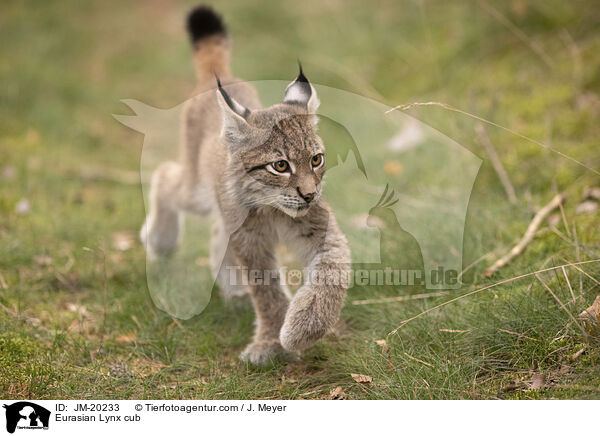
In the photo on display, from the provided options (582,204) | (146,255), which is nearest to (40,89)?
(146,255)

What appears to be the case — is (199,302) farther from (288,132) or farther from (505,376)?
(505,376)

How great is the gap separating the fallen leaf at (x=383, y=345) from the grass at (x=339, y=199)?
0.04 m

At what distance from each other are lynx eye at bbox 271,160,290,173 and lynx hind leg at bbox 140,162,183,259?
1645 millimetres

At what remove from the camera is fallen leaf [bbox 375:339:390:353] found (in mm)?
3215

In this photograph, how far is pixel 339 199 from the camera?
5.29 meters

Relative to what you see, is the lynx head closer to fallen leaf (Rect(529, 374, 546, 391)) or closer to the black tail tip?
fallen leaf (Rect(529, 374, 546, 391))

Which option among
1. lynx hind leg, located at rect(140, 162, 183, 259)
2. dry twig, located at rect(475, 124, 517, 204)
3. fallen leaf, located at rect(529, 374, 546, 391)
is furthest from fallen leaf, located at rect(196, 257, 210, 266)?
fallen leaf, located at rect(529, 374, 546, 391)

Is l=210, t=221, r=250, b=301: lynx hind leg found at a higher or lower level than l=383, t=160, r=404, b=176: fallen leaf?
lower

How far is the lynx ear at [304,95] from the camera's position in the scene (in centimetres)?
337

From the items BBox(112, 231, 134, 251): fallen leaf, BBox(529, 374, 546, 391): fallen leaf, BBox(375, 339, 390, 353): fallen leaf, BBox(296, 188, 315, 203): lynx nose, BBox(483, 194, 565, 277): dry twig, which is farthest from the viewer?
BBox(112, 231, 134, 251): fallen leaf

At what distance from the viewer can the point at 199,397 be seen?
305 centimetres

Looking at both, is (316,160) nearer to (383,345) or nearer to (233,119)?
(233,119)

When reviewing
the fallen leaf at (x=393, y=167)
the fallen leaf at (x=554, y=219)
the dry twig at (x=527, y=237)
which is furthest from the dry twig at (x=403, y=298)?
the fallen leaf at (x=393, y=167)
